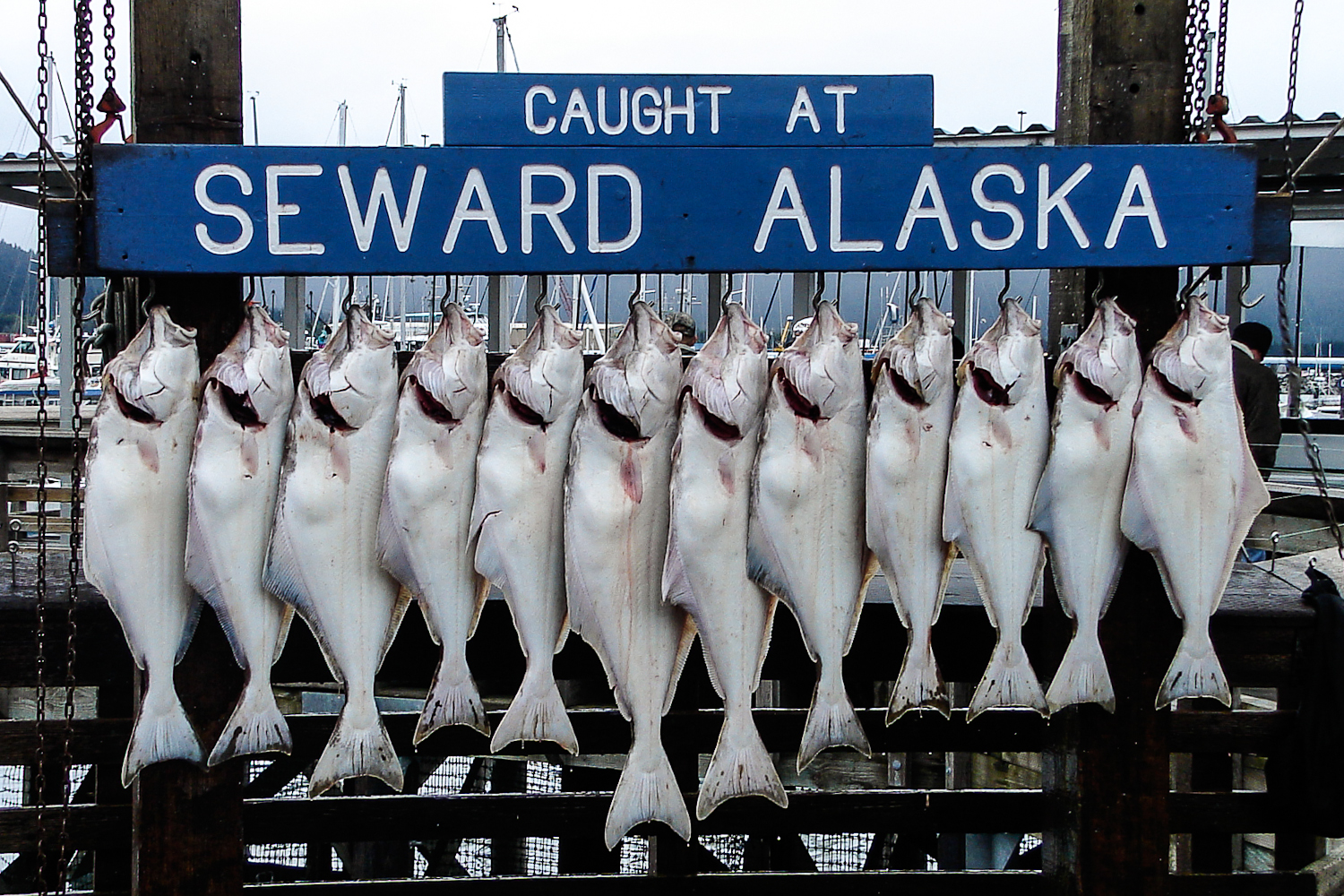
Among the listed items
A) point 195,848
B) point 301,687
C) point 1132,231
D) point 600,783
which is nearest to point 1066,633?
point 1132,231

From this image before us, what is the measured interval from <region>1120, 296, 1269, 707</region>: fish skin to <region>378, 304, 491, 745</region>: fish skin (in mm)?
1284

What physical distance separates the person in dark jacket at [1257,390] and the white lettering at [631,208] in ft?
14.7

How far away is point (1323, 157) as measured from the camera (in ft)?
23.8

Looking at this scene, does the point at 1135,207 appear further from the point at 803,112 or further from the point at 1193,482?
the point at 803,112

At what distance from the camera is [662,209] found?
206 cm

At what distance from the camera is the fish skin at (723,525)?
203 cm

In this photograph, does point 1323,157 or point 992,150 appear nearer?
point 992,150

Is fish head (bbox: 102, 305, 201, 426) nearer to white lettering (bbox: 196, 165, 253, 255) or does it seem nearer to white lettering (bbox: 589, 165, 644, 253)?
white lettering (bbox: 196, 165, 253, 255)

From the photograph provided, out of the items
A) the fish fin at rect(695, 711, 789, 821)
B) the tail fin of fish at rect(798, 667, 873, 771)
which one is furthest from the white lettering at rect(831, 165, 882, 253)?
the fish fin at rect(695, 711, 789, 821)

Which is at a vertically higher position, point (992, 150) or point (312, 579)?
point (992, 150)

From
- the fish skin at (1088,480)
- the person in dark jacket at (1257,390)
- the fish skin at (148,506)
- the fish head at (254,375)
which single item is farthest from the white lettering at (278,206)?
the person in dark jacket at (1257,390)

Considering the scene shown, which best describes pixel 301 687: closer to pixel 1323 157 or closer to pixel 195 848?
pixel 195 848

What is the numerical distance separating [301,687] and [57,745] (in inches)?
198

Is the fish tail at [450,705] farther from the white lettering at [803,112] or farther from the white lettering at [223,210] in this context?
the white lettering at [803,112]
